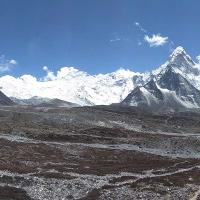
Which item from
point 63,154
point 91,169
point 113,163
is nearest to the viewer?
point 91,169

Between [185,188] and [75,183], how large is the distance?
600 inches

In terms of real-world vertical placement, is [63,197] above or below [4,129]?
below

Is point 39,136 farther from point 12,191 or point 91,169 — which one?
point 12,191

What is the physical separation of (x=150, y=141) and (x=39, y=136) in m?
41.7

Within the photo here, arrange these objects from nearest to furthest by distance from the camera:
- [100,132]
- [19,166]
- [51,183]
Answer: [51,183] < [19,166] < [100,132]

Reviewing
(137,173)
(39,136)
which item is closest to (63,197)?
(137,173)

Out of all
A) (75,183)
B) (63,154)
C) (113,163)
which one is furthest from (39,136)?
(75,183)

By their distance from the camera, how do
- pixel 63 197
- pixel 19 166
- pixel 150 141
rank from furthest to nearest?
1. pixel 150 141
2. pixel 19 166
3. pixel 63 197

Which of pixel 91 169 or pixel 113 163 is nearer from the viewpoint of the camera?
pixel 91 169

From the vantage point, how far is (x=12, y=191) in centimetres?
6141

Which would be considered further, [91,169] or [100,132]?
[100,132]

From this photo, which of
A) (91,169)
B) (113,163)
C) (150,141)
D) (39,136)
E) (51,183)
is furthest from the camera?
(150,141)

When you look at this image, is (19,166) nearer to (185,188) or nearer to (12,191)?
(12,191)

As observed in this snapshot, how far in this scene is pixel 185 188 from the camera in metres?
69.2
